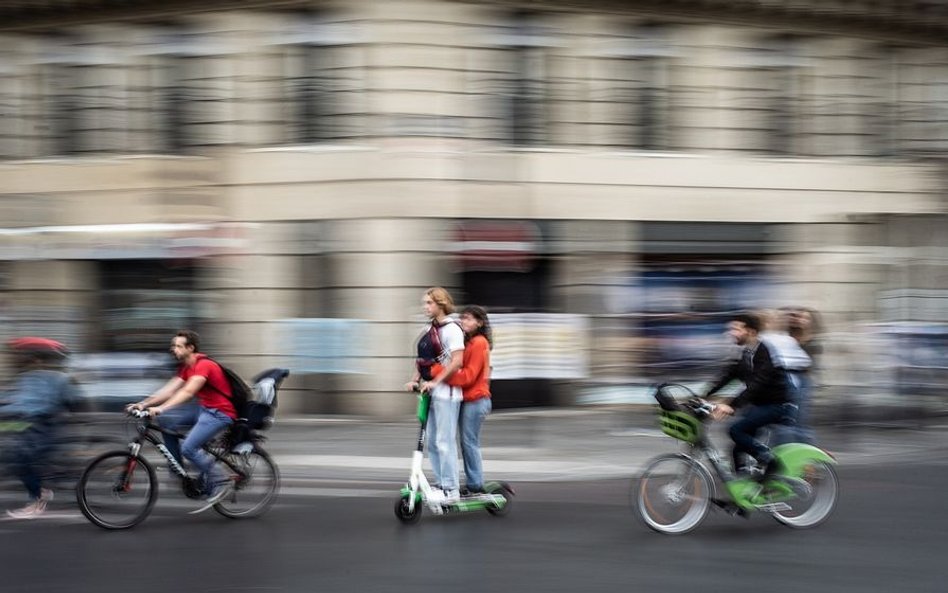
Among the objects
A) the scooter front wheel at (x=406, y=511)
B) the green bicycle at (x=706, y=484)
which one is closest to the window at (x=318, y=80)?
the scooter front wheel at (x=406, y=511)

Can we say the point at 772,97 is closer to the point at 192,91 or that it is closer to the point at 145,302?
the point at 192,91

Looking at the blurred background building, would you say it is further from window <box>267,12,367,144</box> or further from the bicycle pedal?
the bicycle pedal

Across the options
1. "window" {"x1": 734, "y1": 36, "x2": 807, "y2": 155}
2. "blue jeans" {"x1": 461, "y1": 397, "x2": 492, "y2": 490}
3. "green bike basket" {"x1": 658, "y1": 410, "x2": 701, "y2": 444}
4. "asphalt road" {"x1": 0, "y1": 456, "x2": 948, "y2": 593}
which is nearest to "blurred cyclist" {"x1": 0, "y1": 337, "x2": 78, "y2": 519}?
"asphalt road" {"x1": 0, "y1": 456, "x2": 948, "y2": 593}

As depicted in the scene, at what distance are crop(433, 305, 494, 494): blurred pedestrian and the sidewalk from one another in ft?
6.94

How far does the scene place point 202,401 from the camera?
8555 millimetres

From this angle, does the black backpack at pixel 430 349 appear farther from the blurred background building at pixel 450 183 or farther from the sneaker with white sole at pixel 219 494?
the blurred background building at pixel 450 183

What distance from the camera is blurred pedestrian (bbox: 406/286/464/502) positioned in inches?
336

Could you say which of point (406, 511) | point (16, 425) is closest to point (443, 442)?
point (406, 511)

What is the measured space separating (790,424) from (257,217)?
9.33 meters

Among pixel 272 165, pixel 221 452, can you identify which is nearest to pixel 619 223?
pixel 272 165

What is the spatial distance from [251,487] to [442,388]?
164 centimetres

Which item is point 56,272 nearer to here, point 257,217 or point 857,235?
point 257,217

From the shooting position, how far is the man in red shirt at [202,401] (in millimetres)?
8453

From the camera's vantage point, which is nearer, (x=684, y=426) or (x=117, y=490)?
(x=684, y=426)
